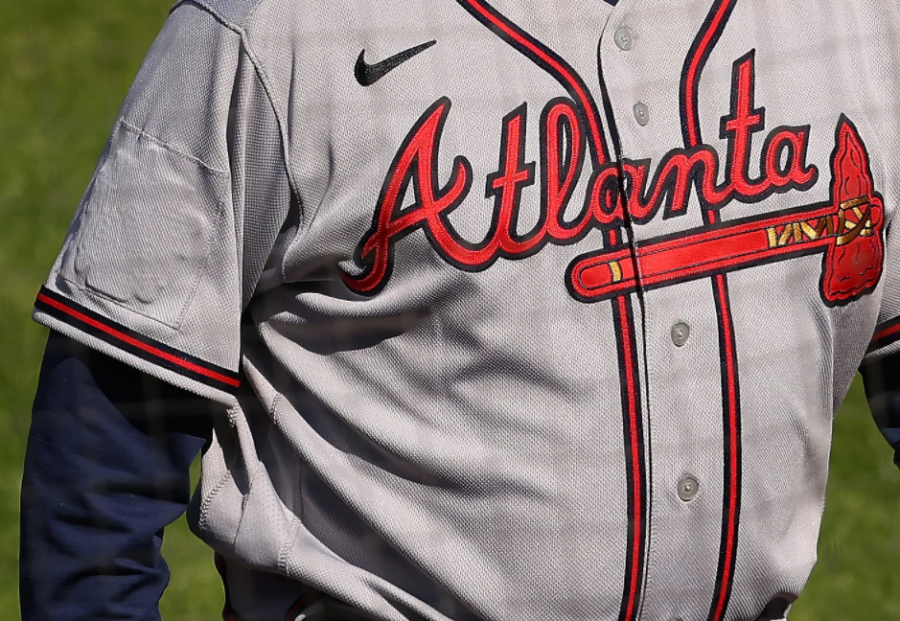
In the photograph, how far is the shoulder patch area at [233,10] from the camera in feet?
3.49

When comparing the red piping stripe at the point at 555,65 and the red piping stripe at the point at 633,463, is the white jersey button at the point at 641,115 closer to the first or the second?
the red piping stripe at the point at 555,65

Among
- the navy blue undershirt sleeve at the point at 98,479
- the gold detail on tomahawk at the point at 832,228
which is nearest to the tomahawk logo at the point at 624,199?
the gold detail on tomahawk at the point at 832,228

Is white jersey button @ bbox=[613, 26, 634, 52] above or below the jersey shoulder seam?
below

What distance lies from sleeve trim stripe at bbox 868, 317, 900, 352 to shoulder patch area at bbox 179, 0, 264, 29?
683mm

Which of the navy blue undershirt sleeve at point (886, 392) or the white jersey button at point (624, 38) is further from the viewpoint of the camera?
the navy blue undershirt sleeve at point (886, 392)

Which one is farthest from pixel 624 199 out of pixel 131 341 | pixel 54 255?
pixel 54 255

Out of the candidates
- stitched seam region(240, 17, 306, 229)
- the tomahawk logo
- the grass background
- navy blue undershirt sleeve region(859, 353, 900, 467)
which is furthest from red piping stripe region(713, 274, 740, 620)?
the grass background

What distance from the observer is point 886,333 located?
1.29 m

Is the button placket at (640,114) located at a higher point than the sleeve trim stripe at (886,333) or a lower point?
higher

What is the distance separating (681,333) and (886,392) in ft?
1.23

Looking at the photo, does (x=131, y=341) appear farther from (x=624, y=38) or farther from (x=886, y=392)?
(x=886, y=392)

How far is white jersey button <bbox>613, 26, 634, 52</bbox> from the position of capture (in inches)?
44.2

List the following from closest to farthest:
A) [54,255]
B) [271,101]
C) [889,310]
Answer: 1. [271,101]
2. [889,310]
3. [54,255]

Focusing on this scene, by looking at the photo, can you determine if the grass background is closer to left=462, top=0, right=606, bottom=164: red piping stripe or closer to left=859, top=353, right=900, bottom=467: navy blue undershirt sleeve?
left=859, top=353, right=900, bottom=467: navy blue undershirt sleeve
